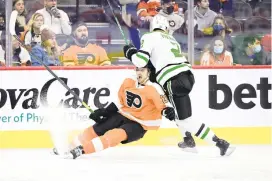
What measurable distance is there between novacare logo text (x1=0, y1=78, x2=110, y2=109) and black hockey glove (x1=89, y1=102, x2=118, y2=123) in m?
0.86

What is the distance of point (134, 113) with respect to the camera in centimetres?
561

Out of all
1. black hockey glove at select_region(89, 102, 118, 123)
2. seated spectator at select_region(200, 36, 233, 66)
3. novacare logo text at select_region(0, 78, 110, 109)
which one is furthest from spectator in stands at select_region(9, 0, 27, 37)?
seated spectator at select_region(200, 36, 233, 66)

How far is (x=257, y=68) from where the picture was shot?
6.68 metres

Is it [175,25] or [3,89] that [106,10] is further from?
[3,89]

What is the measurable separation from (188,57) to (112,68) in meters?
0.65

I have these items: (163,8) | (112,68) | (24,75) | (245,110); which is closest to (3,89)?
(24,75)

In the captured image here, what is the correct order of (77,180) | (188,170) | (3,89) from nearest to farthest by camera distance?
(77,180) → (188,170) → (3,89)

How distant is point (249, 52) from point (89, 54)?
136 cm

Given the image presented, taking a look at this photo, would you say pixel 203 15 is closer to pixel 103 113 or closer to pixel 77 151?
pixel 103 113

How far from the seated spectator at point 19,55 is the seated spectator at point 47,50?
2.0 inches

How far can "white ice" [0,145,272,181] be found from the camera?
4.52 metres

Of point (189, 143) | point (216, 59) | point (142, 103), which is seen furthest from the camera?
point (216, 59)

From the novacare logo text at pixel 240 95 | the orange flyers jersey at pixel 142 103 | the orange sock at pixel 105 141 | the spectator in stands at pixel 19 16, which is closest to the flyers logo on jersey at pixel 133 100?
the orange flyers jersey at pixel 142 103

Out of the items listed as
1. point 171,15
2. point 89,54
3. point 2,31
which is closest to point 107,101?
point 89,54
